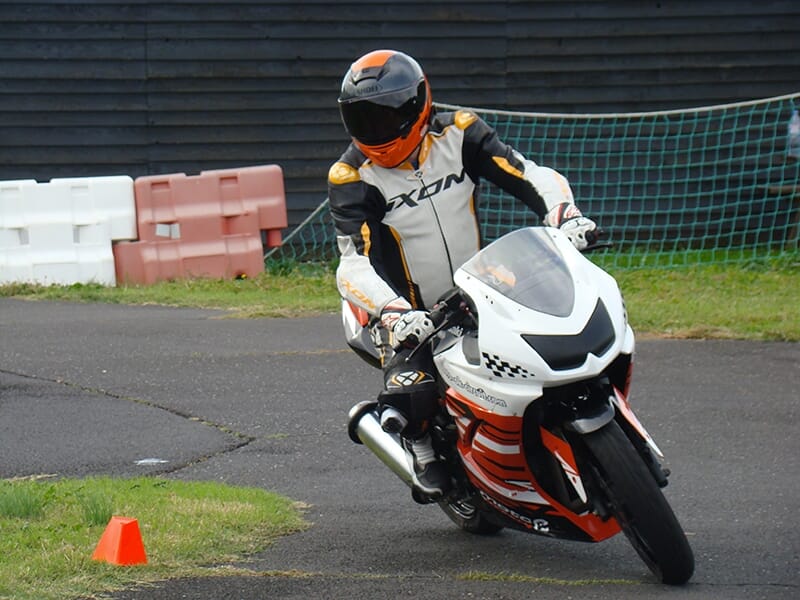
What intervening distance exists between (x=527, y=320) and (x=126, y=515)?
2.04 meters

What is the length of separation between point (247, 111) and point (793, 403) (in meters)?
9.09

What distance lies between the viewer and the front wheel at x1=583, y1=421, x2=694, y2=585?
4348 millimetres

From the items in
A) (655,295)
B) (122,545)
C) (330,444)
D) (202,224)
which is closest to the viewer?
(122,545)

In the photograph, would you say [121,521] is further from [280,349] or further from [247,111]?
[247,111]

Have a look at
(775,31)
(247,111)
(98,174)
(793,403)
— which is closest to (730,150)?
(775,31)

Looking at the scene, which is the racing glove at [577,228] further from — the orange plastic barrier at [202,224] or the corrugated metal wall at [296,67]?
the corrugated metal wall at [296,67]

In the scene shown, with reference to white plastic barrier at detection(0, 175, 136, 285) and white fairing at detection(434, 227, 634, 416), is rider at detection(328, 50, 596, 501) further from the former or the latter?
white plastic barrier at detection(0, 175, 136, 285)

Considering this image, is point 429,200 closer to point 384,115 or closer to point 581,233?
point 384,115

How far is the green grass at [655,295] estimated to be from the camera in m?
10.6

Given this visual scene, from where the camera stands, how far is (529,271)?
4723 millimetres

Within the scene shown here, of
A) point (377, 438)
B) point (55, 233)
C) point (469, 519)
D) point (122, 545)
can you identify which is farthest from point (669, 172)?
point (122, 545)

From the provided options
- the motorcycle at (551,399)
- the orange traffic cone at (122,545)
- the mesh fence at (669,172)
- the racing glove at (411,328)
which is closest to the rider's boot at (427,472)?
the motorcycle at (551,399)

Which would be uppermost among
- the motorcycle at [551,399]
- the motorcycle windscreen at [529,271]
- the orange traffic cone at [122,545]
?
the motorcycle windscreen at [529,271]

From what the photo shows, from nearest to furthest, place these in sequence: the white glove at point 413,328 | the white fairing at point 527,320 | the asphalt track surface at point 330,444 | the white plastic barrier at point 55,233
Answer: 1. the white fairing at point 527,320
2. the white glove at point 413,328
3. the asphalt track surface at point 330,444
4. the white plastic barrier at point 55,233
